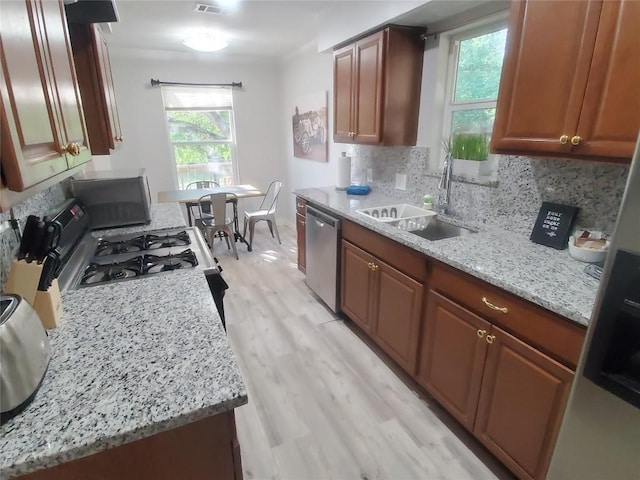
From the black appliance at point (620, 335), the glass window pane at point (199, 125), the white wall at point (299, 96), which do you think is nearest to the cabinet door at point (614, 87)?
the black appliance at point (620, 335)

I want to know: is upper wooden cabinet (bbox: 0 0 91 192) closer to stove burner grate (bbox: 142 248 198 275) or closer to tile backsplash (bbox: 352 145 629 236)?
stove burner grate (bbox: 142 248 198 275)

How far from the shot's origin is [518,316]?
4.28 feet

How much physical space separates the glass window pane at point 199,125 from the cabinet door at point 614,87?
4597mm

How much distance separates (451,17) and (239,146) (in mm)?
3590

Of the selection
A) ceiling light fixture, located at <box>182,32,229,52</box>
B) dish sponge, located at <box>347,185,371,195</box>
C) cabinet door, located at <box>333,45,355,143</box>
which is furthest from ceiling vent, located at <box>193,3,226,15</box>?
dish sponge, located at <box>347,185,371,195</box>

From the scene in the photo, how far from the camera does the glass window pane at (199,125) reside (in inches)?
187

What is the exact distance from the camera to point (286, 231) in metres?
5.18

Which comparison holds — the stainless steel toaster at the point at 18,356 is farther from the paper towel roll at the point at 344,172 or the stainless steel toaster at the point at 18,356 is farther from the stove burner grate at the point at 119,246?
the paper towel roll at the point at 344,172

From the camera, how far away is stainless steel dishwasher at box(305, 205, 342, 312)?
260 centimetres

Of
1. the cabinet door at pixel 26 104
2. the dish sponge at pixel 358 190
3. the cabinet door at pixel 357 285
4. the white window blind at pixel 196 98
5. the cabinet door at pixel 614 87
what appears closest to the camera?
the cabinet door at pixel 26 104

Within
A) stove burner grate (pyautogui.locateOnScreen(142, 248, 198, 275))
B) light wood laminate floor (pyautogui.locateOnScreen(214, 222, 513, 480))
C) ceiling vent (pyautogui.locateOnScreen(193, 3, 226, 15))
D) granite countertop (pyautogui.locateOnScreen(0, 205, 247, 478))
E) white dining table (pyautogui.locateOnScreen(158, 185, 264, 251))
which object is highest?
ceiling vent (pyautogui.locateOnScreen(193, 3, 226, 15))

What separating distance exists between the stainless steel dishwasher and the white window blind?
2.92m

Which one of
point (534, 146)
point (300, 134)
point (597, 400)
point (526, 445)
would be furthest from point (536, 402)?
point (300, 134)

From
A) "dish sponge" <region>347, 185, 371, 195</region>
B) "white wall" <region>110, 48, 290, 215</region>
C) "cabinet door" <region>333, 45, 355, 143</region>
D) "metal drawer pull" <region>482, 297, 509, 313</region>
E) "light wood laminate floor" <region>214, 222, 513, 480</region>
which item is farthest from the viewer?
"white wall" <region>110, 48, 290, 215</region>
